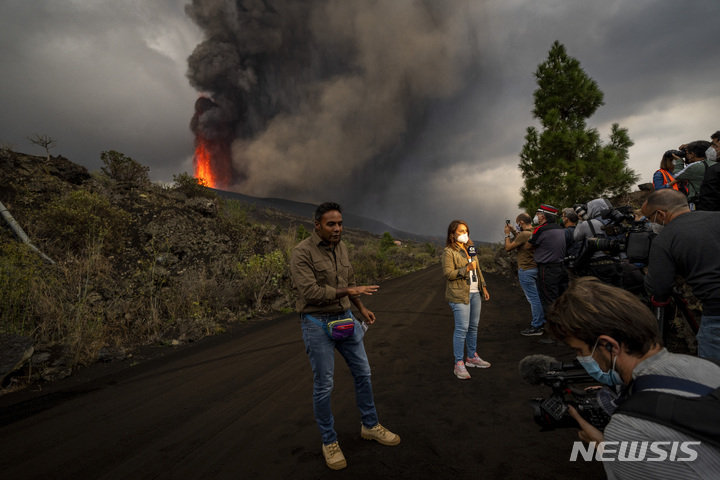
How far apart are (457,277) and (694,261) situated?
2.23 m

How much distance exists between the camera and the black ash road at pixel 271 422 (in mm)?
2584

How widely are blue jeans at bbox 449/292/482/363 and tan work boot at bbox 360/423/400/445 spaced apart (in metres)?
1.68

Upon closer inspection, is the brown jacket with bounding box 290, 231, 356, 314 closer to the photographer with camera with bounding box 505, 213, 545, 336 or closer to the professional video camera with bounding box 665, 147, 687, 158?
the photographer with camera with bounding box 505, 213, 545, 336

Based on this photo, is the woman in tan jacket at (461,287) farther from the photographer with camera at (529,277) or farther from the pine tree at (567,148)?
the pine tree at (567,148)

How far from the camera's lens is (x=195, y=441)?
3043 mm

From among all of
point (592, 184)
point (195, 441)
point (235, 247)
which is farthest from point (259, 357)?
point (592, 184)

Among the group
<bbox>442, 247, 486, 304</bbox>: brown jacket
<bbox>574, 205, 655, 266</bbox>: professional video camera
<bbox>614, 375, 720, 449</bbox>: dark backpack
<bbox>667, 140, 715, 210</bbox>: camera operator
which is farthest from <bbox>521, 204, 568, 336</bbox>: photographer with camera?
<bbox>614, 375, 720, 449</bbox>: dark backpack

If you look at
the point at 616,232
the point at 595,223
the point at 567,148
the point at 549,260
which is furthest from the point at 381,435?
the point at 567,148

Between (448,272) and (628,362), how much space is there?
293cm

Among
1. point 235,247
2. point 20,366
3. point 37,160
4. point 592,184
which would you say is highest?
point 37,160

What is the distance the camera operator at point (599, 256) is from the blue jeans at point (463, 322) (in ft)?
5.84

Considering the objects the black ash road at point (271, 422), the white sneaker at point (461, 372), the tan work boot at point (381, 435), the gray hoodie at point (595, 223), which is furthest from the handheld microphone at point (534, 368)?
the gray hoodie at point (595, 223)

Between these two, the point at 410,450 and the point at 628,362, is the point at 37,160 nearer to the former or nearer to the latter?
the point at 410,450

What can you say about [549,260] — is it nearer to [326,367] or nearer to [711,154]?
[711,154]
